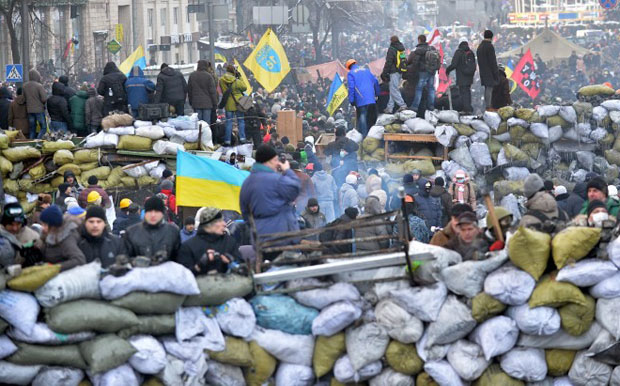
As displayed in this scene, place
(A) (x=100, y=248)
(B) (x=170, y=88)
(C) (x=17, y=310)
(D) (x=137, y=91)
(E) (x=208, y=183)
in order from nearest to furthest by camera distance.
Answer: (C) (x=17, y=310)
(A) (x=100, y=248)
(E) (x=208, y=183)
(D) (x=137, y=91)
(B) (x=170, y=88)

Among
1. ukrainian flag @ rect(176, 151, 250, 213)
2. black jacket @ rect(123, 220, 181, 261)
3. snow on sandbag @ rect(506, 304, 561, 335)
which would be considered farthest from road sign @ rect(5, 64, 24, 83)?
snow on sandbag @ rect(506, 304, 561, 335)

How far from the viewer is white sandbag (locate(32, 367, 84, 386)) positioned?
8.39 metres

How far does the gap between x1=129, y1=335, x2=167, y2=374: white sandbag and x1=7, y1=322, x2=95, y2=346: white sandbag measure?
0.30 m

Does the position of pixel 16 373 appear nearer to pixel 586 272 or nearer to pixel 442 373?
pixel 442 373

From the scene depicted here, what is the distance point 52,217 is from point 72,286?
795 mm

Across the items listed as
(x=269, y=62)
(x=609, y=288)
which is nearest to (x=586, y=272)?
(x=609, y=288)

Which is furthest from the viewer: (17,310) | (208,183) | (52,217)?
(208,183)

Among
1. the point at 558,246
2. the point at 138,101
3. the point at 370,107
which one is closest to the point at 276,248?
the point at 558,246

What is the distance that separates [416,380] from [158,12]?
163ft

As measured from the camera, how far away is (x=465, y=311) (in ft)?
28.3

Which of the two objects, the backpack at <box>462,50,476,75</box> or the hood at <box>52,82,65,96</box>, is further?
the backpack at <box>462,50,476,75</box>

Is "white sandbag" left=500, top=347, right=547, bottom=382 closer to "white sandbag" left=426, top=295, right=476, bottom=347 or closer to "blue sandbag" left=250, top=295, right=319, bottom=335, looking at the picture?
"white sandbag" left=426, top=295, right=476, bottom=347

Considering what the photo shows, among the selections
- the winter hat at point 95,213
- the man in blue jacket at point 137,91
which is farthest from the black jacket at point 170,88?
the winter hat at point 95,213

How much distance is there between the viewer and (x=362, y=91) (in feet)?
63.3
